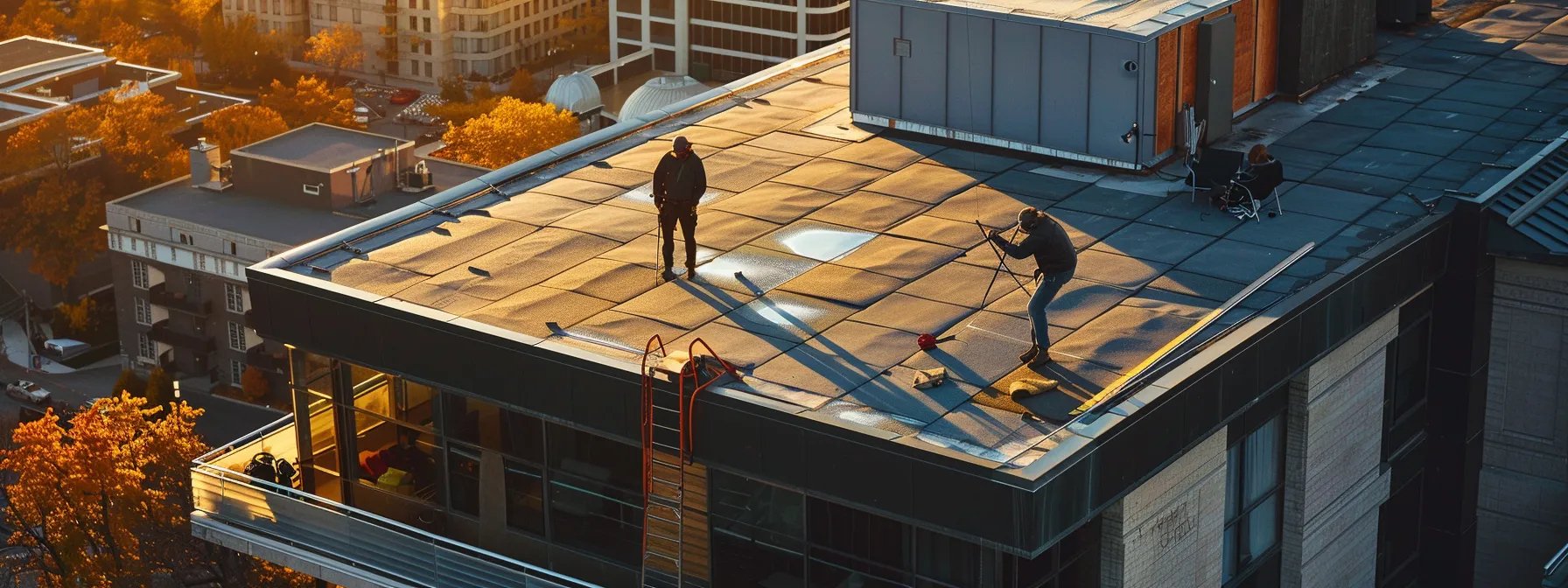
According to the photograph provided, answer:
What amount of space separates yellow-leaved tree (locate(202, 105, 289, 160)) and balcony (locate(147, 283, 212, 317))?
2668 cm

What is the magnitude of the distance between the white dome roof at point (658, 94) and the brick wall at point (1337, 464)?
103 metres

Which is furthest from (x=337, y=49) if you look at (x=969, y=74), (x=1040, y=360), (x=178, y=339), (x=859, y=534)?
(x=859, y=534)

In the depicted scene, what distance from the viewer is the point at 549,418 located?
3831 cm

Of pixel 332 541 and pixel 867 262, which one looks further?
pixel 867 262

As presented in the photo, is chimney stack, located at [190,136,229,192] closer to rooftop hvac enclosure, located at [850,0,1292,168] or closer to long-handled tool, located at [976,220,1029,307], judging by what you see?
rooftop hvac enclosure, located at [850,0,1292,168]

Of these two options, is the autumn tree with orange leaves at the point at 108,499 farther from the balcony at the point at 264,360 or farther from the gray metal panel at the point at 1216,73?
the gray metal panel at the point at 1216,73

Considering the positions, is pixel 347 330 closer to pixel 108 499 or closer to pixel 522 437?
pixel 522 437

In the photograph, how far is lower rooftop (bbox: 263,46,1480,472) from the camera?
3716 cm

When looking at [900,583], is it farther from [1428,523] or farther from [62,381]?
[62,381]

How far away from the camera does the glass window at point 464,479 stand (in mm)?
40969

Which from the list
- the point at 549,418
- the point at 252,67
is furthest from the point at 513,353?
the point at 252,67

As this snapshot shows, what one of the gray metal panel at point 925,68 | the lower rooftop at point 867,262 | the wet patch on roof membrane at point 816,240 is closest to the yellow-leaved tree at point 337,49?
the lower rooftop at point 867,262

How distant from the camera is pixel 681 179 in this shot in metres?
40.9

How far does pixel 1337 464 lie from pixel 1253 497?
3.03 m
